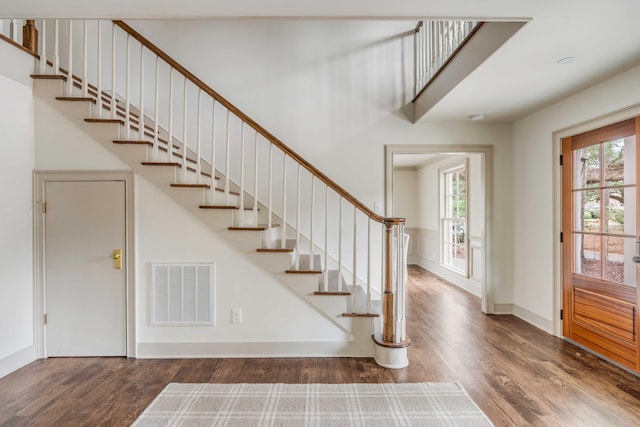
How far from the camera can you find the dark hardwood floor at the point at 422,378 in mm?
2068

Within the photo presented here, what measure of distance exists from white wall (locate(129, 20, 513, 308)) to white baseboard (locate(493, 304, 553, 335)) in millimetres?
365

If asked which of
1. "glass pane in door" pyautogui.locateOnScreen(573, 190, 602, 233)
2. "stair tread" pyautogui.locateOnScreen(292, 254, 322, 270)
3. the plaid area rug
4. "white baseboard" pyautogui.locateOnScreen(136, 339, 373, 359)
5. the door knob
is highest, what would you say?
"glass pane in door" pyautogui.locateOnScreen(573, 190, 602, 233)

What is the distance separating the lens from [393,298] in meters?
2.77

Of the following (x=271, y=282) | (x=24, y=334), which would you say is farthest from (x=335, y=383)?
(x=24, y=334)

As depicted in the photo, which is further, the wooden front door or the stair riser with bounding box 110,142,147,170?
the stair riser with bounding box 110,142,147,170

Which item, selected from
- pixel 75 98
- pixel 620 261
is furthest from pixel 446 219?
pixel 75 98

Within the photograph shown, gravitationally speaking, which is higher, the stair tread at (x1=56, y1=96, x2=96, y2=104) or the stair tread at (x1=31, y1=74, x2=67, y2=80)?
the stair tread at (x1=31, y1=74, x2=67, y2=80)

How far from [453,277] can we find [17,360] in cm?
578

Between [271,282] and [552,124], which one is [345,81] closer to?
[552,124]

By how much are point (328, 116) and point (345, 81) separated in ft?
1.58

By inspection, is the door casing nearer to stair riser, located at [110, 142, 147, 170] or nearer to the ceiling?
stair riser, located at [110, 142, 147, 170]

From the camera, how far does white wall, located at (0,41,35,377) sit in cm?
259

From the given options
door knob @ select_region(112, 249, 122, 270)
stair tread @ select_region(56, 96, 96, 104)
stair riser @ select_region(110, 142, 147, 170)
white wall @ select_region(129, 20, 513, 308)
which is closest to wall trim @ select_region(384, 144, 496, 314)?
white wall @ select_region(129, 20, 513, 308)

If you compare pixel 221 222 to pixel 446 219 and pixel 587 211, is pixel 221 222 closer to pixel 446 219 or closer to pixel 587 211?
pixel 587 211
